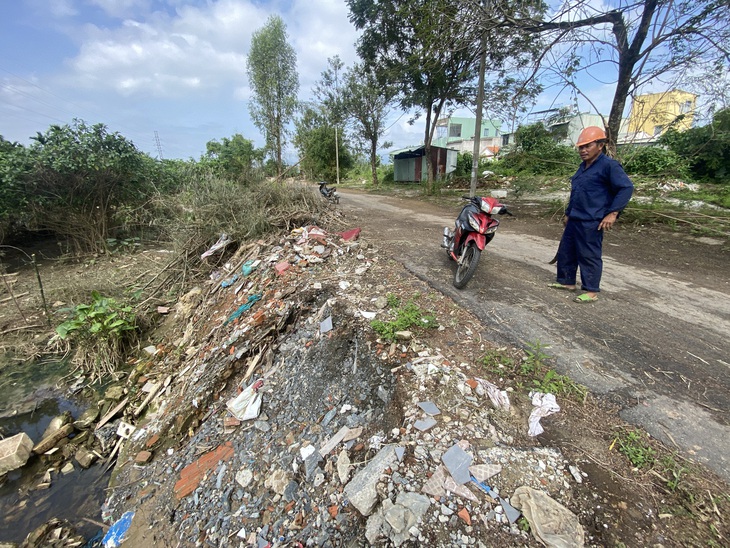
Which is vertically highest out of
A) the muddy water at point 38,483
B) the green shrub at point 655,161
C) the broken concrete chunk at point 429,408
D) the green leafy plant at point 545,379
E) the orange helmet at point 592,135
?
the green shrub at point 655,161

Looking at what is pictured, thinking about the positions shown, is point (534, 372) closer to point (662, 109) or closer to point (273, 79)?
point (662, 109)

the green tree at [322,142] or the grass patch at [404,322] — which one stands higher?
the green tree at [322,142]

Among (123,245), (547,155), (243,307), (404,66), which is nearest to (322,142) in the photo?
(404,66)

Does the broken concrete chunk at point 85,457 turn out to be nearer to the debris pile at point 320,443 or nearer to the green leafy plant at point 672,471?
the debris pile at point 320,443

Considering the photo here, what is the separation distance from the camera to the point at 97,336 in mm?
4133

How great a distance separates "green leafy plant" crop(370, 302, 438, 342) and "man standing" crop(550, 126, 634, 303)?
5.63 feet

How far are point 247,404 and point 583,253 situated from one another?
11.6 ft

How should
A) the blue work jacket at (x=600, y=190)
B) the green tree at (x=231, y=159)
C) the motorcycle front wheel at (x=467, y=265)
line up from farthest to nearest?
1. the green tree at (x=231, y=159)
2. the motorcycle front wheel at (x=467, y=265)
3. the blue work jacket at (x=600, y=190)

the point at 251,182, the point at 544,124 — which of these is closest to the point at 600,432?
the point at 251,182

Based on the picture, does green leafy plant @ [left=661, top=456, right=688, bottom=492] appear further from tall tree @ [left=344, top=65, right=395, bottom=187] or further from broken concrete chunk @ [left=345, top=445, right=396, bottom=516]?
tall tree @ [left=344, top=65, right=395, bottom=187]

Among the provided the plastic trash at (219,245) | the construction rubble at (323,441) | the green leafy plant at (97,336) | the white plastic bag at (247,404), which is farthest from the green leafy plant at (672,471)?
the plastic trash at (219,245)

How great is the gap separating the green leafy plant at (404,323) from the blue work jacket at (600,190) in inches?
75.9

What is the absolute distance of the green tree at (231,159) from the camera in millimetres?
7199

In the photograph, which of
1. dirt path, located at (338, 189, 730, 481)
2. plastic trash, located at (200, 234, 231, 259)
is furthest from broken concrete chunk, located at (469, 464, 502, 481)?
plastic trash, located at (200, 234, 231, 259)
